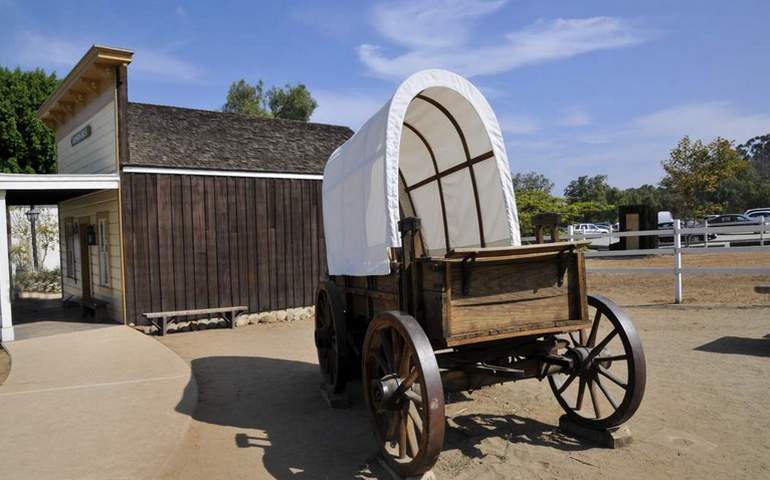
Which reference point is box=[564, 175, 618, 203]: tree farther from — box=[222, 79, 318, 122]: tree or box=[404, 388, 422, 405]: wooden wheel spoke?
box=[404, 388, 422, 405]: wooden wheel spoke

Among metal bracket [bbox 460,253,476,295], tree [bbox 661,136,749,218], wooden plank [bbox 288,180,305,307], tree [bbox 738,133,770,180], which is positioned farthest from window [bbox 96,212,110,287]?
tree [bbox 738,133,770,180]

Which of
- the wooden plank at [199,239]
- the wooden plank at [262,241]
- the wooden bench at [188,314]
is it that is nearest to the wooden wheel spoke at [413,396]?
the wooden bench at [188,314]

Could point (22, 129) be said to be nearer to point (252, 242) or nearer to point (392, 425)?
point (252, 242)

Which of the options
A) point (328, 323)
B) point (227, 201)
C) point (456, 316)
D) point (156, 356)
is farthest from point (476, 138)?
point (227, 201)

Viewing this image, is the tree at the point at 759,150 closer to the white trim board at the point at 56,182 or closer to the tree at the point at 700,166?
the tree at the point at 700,166

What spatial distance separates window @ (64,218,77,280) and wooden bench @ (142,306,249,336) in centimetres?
538

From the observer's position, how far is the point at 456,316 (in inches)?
149

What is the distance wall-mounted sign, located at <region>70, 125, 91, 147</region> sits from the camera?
12109 mm

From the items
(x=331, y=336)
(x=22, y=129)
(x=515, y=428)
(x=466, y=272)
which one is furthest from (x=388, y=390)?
(x=22, y=129)

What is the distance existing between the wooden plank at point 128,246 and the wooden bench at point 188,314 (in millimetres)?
298

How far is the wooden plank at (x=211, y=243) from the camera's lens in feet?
37.1

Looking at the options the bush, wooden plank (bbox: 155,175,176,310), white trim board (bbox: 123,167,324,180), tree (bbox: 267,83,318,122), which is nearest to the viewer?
white trim board (bbox: 123,167,324,180)

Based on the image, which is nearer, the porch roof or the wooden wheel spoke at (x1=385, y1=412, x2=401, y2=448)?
the wooden wheel spoke at (x1=385, y1=412, x2=401, y2=448)

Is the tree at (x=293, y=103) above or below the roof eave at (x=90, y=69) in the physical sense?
above
